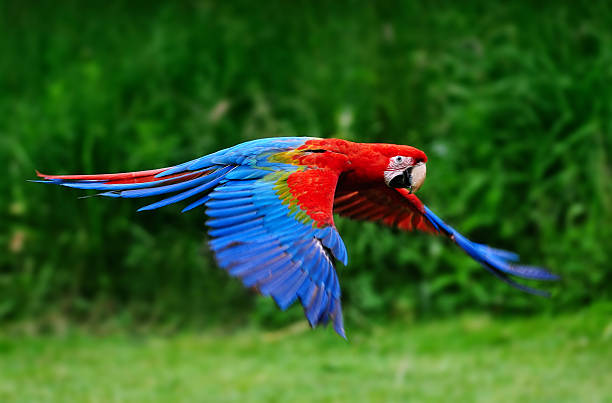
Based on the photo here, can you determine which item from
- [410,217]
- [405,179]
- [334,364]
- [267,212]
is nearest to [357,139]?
[334,364]

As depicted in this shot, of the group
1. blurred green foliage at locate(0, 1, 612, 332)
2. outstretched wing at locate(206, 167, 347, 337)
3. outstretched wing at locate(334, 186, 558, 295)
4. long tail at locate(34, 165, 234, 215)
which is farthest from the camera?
blurred green foliage at locate(0, 1, 612, 332)

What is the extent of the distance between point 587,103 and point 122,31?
116 inches

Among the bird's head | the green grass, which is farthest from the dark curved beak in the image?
the green grass

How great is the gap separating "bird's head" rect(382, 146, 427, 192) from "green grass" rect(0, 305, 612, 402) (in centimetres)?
191

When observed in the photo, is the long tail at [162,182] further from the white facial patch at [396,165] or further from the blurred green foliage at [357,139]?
the blurred green foliage at [357,139]

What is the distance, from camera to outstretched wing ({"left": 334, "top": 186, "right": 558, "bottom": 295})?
209cm

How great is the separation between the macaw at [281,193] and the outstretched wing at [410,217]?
108 mm

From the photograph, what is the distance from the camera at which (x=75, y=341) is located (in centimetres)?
423

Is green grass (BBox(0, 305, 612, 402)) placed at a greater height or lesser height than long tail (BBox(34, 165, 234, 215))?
lesser

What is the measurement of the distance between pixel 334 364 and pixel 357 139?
4.16 feet

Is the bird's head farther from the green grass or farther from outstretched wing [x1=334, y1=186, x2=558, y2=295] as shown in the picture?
the green grass

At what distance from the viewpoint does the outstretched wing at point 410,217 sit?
2.09 metres

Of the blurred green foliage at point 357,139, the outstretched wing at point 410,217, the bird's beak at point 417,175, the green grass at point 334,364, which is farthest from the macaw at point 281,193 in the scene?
the blurred green foliage at point 357,139

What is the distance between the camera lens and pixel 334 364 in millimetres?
3887
